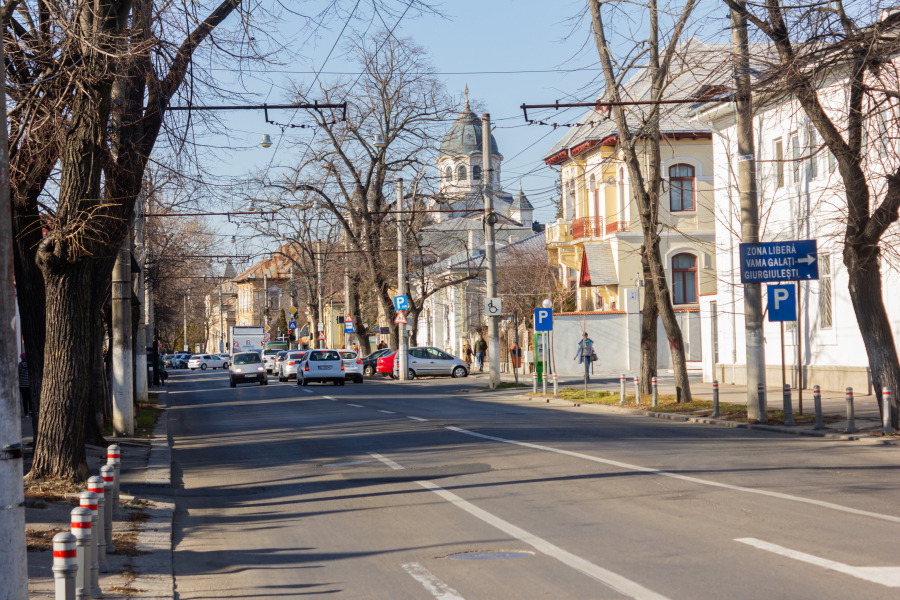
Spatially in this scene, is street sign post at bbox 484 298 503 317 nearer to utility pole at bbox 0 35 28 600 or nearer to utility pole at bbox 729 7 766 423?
utility pole at bbox 729 7 766 423

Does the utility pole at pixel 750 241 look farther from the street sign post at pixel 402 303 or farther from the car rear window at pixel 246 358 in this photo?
the car rear window at pixel 246 358

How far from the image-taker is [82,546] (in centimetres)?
582

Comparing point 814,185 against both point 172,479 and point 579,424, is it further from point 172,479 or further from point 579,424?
point 172,479

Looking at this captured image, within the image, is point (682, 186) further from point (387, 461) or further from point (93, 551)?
point (93, 551)

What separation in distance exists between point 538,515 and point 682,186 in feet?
123

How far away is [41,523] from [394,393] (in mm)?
23987

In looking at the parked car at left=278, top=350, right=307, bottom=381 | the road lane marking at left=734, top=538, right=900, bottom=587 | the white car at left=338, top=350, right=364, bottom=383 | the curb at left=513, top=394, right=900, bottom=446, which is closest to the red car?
the parked car at left=278, top=350, right=307, bottom=381

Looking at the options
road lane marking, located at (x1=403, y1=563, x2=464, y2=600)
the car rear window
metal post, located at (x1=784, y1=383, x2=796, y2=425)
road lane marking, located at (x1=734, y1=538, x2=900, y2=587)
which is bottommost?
road lane marking, located at (x1=403, y1=563, x2=464, y2=600)

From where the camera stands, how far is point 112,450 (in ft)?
30.0

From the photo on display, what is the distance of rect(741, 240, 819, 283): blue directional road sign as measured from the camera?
1845 centimetres

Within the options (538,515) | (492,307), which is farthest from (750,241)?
(492,307)

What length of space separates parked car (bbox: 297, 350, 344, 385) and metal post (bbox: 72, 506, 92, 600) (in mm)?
35230

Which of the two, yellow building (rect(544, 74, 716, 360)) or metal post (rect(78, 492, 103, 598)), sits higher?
yellow building (rect(544, 74, 716, 360))

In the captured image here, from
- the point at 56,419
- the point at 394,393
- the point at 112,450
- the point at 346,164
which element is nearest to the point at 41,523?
the point at 112,450
